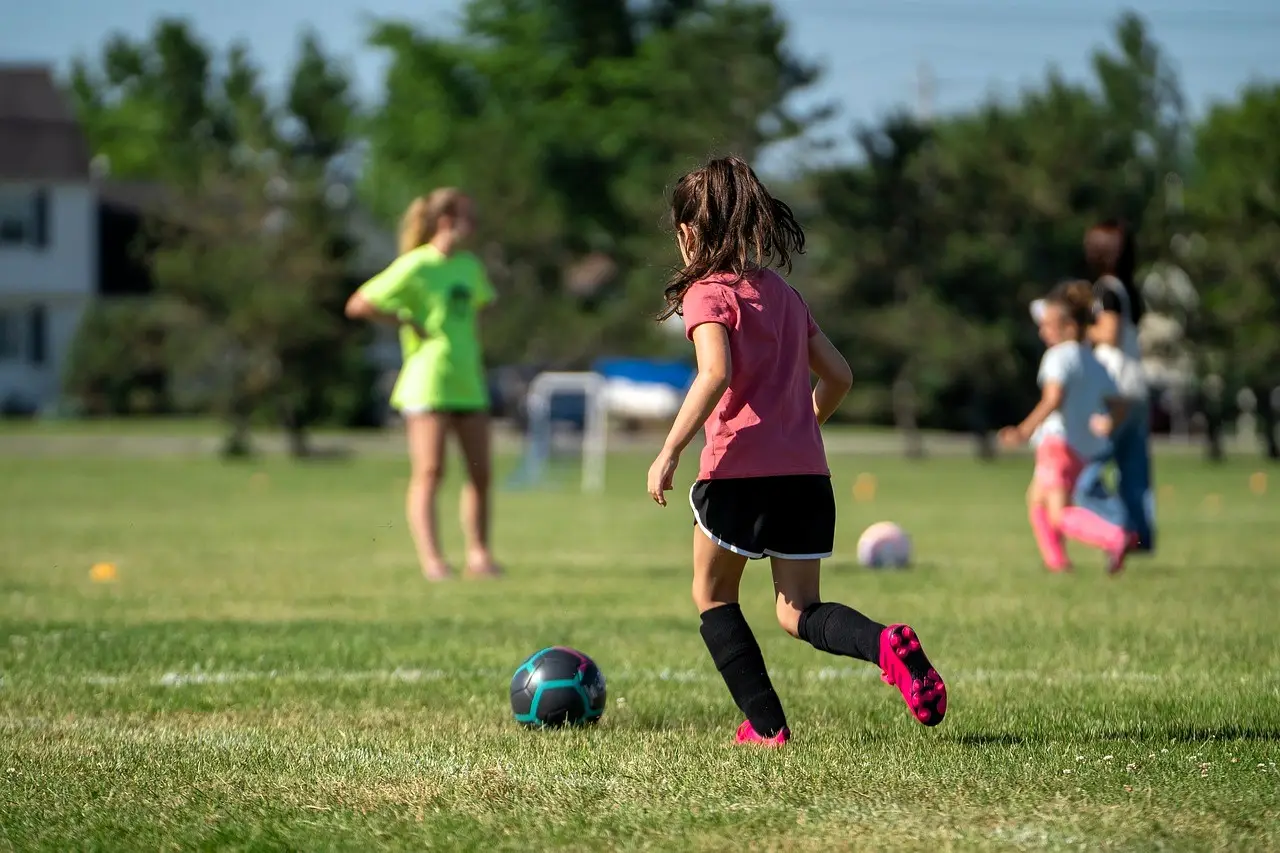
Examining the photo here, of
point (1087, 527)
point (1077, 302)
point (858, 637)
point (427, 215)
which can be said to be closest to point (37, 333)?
point (427, 215)

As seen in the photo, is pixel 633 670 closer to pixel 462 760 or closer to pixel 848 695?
pixel 848 695

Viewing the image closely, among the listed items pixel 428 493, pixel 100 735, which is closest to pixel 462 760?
pixel 100 735

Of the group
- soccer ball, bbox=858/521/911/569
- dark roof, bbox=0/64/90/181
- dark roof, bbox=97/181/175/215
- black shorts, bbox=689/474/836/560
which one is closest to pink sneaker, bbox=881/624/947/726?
black shorts, bbox=689/474/836/560

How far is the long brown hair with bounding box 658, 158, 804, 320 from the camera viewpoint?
17.0ft

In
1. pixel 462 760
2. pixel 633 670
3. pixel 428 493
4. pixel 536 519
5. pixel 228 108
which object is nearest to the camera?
pixel 462 760

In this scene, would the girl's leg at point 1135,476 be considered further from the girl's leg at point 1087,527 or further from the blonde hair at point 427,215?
the blonde hair at point 427,215

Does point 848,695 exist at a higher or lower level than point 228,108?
lower

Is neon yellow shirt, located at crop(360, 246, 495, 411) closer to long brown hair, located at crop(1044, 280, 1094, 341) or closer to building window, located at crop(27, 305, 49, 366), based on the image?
long brown hair, located at crop(1044, 280, 1094, 341)

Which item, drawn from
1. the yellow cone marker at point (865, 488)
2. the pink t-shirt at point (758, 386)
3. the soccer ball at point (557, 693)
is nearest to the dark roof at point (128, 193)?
the yellow cone marker at point (865, 488)

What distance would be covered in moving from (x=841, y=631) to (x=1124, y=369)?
668cm

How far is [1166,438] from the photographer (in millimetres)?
45281

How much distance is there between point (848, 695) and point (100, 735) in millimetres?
2533

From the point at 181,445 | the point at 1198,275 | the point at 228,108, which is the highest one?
the point at 228,108

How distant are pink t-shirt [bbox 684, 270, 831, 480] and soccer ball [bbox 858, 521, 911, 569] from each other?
20.8 ft
